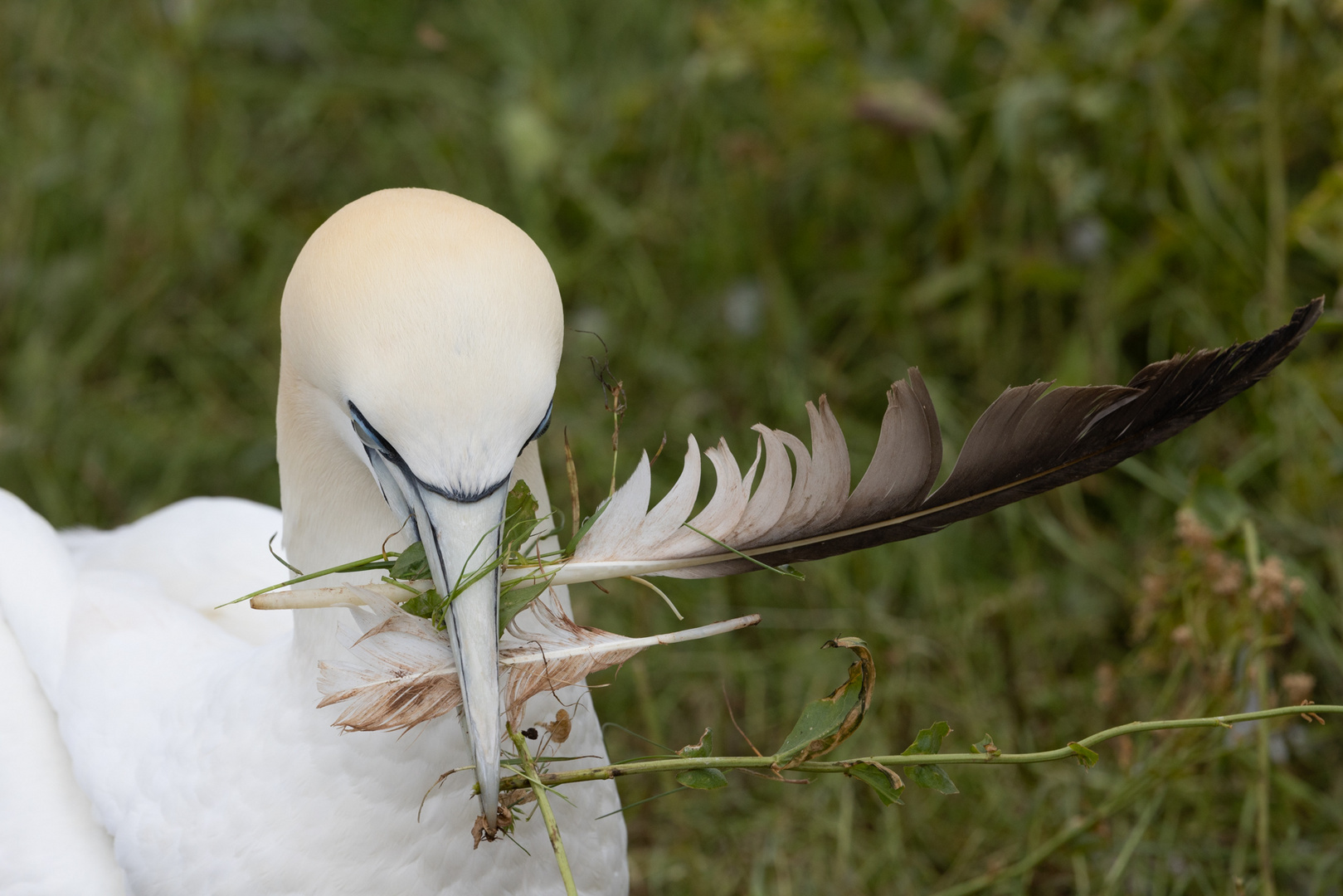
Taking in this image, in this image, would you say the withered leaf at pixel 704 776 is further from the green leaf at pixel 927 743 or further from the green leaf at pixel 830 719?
the green leaf at pixel 927 743

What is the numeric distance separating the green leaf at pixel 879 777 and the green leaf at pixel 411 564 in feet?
1.71

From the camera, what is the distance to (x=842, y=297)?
12.3 feet

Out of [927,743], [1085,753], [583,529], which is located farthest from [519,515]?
[1085,753]

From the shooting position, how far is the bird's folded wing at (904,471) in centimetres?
132

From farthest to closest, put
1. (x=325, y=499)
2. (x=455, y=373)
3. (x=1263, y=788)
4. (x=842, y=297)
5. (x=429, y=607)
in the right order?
(x=842, y=297) → (x=1263, y=788) → (x=325, y=499) → (x=429, y=607) → (x=455, y=373)

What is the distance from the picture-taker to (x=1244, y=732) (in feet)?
7.63

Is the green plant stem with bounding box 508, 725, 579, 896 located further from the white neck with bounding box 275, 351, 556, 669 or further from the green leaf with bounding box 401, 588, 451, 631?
the white neck with bounding box 275, 351, 556, 669

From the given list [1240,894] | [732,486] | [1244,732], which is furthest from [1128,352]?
[732,486]

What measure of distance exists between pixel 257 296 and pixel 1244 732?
3.03m

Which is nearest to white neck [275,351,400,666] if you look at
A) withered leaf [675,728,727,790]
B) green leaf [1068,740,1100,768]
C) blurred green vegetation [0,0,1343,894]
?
withered leaf [675,728,727,790]

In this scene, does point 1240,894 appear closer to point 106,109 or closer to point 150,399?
point 150,399

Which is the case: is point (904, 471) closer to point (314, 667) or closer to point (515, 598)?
point (515, 598)

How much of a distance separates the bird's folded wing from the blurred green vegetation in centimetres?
91

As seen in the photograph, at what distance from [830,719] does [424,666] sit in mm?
450
